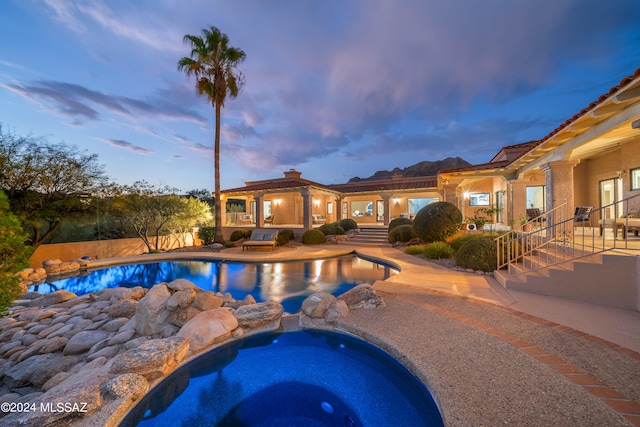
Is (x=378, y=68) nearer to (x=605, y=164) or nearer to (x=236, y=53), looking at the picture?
(x=236, y=53)

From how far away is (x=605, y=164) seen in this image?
8.73m

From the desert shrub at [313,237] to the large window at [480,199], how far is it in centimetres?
1073

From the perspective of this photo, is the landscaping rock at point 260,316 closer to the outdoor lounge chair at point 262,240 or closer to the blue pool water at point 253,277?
the blue pool water at point 253,277

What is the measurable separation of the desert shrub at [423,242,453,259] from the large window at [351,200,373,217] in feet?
44.0

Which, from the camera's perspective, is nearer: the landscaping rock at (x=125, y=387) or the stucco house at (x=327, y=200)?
the landscaping rock at (x=125, y=387)

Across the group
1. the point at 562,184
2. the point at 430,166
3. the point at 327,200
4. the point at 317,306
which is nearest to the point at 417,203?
the point at 327,200

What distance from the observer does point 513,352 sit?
2941 millimetres

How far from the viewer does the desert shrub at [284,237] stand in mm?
14434

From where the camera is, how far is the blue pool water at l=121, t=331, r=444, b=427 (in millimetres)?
2615

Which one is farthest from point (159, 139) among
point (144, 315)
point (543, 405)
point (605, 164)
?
point (605, 164)

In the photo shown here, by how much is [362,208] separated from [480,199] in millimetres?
10062

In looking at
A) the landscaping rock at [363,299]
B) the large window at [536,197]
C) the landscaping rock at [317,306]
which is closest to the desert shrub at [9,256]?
the landscaping rock at [317,306]

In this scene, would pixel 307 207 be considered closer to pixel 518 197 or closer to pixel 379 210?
pixel 379 210

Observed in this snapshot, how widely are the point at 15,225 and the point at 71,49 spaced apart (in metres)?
11.8
